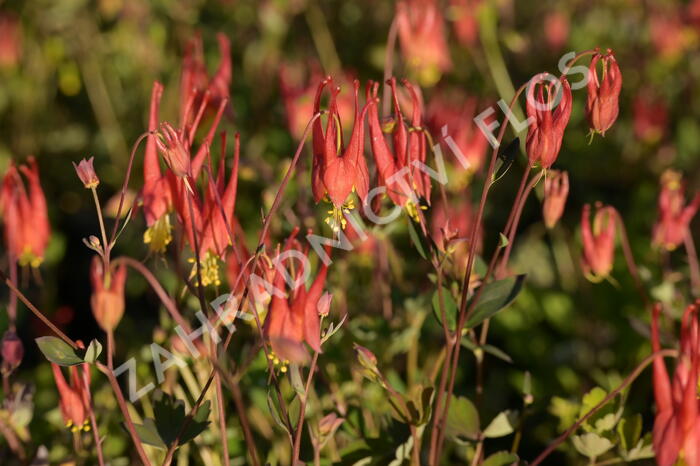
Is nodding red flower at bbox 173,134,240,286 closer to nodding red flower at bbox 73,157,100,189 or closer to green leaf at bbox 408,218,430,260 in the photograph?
nodding red flower at bbox 73,157,100,189

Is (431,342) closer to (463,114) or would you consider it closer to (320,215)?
(320,215)

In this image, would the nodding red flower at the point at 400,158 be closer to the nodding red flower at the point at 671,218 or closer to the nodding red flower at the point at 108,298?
the nodding red flower at the point at 108,298

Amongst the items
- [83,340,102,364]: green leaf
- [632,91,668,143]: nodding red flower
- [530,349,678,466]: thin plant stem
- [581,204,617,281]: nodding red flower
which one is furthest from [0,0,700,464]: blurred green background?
[83,340,102,364]: green leaf

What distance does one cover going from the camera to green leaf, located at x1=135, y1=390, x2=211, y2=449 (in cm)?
106

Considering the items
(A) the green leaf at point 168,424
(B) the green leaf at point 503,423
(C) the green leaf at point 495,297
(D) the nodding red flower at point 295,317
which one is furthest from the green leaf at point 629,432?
(A) the green leaf at point 168,424

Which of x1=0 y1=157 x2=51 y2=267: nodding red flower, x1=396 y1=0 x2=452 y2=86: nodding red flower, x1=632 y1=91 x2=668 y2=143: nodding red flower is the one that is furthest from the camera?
x1=632 y1=91 x2=668 y2=143: nodding red flower

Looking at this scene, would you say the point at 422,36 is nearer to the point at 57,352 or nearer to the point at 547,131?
the point at 547,131

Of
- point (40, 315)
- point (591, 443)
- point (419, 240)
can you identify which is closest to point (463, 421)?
point (591, 443)

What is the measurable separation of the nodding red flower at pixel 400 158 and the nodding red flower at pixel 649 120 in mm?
1580

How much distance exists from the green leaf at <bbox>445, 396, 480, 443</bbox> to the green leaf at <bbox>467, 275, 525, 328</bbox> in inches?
6.5

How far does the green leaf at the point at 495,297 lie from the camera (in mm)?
1088

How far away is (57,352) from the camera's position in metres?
0.98

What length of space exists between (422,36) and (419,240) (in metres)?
1.05

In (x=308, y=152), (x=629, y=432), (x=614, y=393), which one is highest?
(x=308, y=152)
